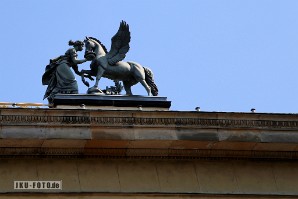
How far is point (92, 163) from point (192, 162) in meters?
2.73

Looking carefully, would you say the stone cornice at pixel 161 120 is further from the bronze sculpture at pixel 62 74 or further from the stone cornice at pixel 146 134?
the bronze sculpture at pixel 62 74

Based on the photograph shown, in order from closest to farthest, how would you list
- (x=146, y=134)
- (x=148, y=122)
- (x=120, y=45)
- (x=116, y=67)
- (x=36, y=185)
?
(x=36, y=185), (x=146, y=134), (x=148, y=122), (x=116, y=67), (x=120, y=45)

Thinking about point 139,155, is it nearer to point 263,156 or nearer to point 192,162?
point 192,162

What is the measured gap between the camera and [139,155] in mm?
23281

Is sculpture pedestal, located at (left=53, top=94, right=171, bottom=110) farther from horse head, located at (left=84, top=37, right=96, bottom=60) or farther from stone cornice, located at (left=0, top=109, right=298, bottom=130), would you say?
horse head, located at (left=84, top=37, right=96, bottom=60)

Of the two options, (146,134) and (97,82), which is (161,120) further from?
(97,82)

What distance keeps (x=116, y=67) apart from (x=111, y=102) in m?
1.71

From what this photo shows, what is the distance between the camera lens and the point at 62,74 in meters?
25.9

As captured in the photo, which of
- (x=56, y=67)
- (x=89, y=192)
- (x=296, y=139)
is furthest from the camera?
(x=56, y=67)

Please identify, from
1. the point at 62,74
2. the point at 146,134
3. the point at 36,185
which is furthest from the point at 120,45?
the point at 36,185

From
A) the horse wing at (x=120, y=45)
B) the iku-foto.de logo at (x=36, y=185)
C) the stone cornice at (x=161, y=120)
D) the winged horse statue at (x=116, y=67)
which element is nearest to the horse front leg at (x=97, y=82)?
the winged horse statue at (x=116, y=67)

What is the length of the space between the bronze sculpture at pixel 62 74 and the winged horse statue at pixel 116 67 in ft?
1.06

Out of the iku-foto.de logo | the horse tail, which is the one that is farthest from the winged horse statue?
the iku-foto.de logo

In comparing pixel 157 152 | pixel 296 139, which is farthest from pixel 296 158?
pixel 157 152
